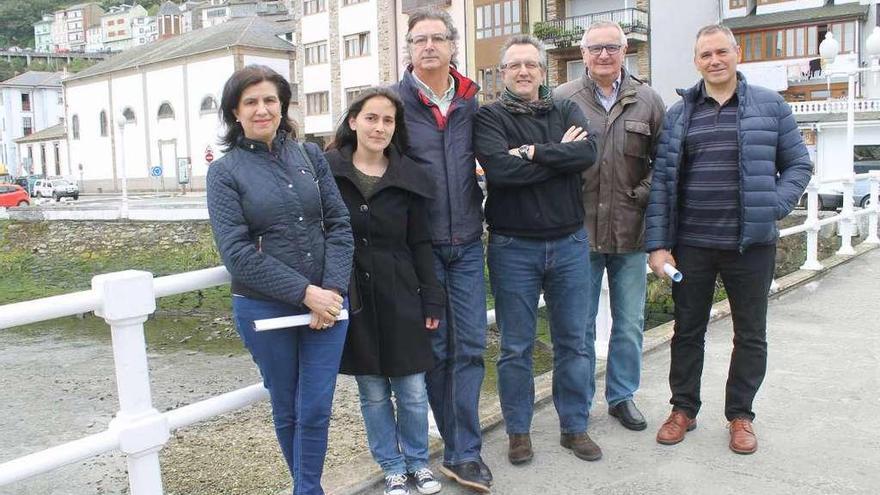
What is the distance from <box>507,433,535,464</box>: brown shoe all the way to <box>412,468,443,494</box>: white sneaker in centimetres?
43

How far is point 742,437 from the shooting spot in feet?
12.1

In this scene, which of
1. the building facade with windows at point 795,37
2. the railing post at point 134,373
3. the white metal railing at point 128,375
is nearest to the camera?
the white metal railing at point 128,375

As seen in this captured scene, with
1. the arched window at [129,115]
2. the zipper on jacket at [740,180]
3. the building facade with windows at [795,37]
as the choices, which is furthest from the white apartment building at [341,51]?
the zipper on jacket at [740,180]

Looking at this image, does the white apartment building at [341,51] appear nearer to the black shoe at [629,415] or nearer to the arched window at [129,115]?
the arched window at [129,115]

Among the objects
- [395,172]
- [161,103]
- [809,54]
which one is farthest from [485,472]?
[161,103]

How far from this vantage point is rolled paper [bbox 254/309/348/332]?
2.68 metres

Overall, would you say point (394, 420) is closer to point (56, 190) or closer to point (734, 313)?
point (734, 313)

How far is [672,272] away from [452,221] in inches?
43.1

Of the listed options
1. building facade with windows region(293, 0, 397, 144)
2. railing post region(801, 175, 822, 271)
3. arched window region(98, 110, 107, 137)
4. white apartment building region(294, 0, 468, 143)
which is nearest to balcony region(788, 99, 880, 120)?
white apartment building region(294, 0, 468, 143)

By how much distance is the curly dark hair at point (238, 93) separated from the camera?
9.19 ft

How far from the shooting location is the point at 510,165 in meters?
3.24

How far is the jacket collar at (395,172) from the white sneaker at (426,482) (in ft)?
3.74

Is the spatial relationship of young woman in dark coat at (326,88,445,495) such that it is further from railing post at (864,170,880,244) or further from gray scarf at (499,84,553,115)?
railing post at (864,170,880,244)

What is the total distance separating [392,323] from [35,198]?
153ft
